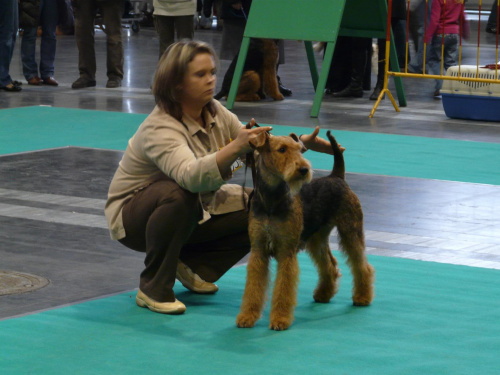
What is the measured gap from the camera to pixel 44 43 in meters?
12.8

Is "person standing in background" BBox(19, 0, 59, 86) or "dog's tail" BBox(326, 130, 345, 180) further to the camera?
"person standing in background" BBox(19, 0, 59, 86)

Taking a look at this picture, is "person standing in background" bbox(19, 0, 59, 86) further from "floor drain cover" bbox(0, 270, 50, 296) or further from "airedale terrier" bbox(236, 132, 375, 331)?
"airedale terrier" bbox(236, 132, 375, 331)

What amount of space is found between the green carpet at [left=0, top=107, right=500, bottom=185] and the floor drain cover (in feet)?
11.1

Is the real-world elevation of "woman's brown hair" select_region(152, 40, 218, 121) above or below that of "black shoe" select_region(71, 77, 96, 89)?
above

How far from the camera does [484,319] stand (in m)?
4.02

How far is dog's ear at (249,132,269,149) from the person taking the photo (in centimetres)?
362

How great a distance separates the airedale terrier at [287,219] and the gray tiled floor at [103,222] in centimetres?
90

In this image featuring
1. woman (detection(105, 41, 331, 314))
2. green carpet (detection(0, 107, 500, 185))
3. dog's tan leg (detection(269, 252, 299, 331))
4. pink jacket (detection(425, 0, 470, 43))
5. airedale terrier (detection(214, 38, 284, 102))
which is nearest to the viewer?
dog's tan leg (detection(269, 252, 299, 331))

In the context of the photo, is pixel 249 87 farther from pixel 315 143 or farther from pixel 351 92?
pixel 315 143

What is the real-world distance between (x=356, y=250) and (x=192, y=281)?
78 centimetres

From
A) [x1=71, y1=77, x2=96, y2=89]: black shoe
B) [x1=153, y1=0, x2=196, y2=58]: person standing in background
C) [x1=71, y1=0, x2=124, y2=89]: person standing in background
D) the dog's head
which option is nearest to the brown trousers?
the dog's head

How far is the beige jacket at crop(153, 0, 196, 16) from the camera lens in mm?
11727

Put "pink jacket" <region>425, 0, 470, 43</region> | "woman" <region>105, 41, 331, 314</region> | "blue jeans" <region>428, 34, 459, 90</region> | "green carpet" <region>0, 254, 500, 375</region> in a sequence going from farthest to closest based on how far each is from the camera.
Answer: "blue jeans" <region>428, 34, 459, 90</region> < "pink jacket" <region>425, 0, 470, 43</region> < "woman" <region>105, 41, 331, 314</region> < "green carpet" <region>0, 254, 500, 375</region>

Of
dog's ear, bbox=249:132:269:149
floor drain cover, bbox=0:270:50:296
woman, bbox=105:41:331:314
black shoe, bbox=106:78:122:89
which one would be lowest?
black shoe, bbox=106:78:122:89
